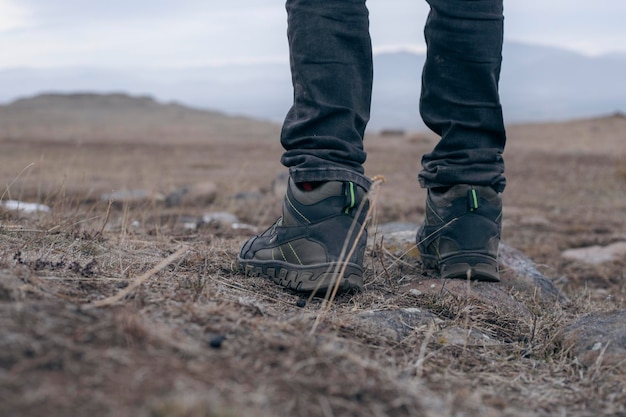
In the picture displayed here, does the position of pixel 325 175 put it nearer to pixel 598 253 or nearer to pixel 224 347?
pixel 224 347

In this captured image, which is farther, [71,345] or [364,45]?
[364,45]

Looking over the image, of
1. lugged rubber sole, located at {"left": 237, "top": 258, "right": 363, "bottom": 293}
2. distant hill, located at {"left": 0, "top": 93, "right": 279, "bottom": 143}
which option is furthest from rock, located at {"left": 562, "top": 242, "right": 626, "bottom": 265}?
distant hill, located at {"left": 0, "top": 93, "right": 279, "bottom": 143}

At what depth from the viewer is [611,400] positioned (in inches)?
59.1

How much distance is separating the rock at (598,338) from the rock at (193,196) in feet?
14.9

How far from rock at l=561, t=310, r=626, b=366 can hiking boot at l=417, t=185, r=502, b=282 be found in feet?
1.38

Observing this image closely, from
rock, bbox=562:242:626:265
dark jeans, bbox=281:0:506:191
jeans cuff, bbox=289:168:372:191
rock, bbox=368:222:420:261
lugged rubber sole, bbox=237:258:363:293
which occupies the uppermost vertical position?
dark jeans, bbox=281:0:506:191

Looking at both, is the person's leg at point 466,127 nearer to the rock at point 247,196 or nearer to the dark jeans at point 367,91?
the dark jeans at point 367,91

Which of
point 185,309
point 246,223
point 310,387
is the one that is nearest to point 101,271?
point 185,309

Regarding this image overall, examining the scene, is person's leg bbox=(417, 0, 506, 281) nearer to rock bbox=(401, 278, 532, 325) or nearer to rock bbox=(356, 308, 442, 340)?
rock bbox=(401, 278, 532, 325)

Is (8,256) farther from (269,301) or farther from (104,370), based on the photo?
(104,370)

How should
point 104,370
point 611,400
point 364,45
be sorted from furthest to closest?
point 364,45, point 611,400, point 104,370

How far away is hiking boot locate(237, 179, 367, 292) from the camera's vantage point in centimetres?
204

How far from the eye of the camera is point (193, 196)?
634cm

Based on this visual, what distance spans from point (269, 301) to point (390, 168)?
8.75 m
